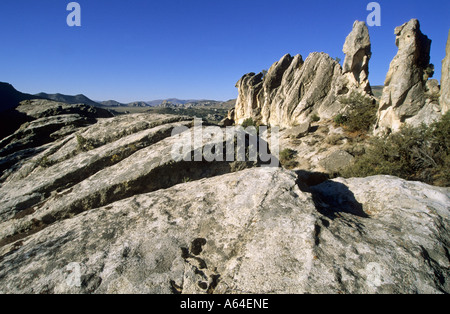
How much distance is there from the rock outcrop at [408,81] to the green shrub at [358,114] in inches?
120

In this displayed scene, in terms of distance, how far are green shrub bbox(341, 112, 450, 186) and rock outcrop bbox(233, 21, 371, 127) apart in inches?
472

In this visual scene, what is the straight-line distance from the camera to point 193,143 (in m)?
5.13

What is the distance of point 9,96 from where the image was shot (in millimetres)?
46438

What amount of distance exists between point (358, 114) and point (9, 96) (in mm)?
70173

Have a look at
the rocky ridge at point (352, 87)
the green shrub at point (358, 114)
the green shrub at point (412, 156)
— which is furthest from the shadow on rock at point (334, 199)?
the green shrub at point (358, 114)

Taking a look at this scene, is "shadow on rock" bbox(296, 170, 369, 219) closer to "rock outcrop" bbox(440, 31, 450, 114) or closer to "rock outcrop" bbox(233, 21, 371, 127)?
"rock outcrop" bbox(440, 31, 450, 114)

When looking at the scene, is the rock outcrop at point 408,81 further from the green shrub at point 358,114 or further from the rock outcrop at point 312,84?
the rock outcrop at point 312,84

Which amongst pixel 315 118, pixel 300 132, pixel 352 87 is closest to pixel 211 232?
pixel 300 132

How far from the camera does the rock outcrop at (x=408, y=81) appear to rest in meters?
13.5

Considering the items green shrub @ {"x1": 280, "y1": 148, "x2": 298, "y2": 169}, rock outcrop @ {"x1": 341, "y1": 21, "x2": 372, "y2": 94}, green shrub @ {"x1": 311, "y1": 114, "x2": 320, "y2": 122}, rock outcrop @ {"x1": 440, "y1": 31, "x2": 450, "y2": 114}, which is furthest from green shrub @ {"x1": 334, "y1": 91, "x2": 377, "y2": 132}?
green shrub @ {"x1": 280, "y1": 148, "x2": 298, "y2": 169}

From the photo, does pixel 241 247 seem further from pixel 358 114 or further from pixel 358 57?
pixel 358 57

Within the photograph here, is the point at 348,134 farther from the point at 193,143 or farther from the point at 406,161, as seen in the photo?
the point at 193,143

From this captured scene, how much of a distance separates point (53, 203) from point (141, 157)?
77.3 inches

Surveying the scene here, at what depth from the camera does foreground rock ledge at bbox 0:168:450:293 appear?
223 cm
